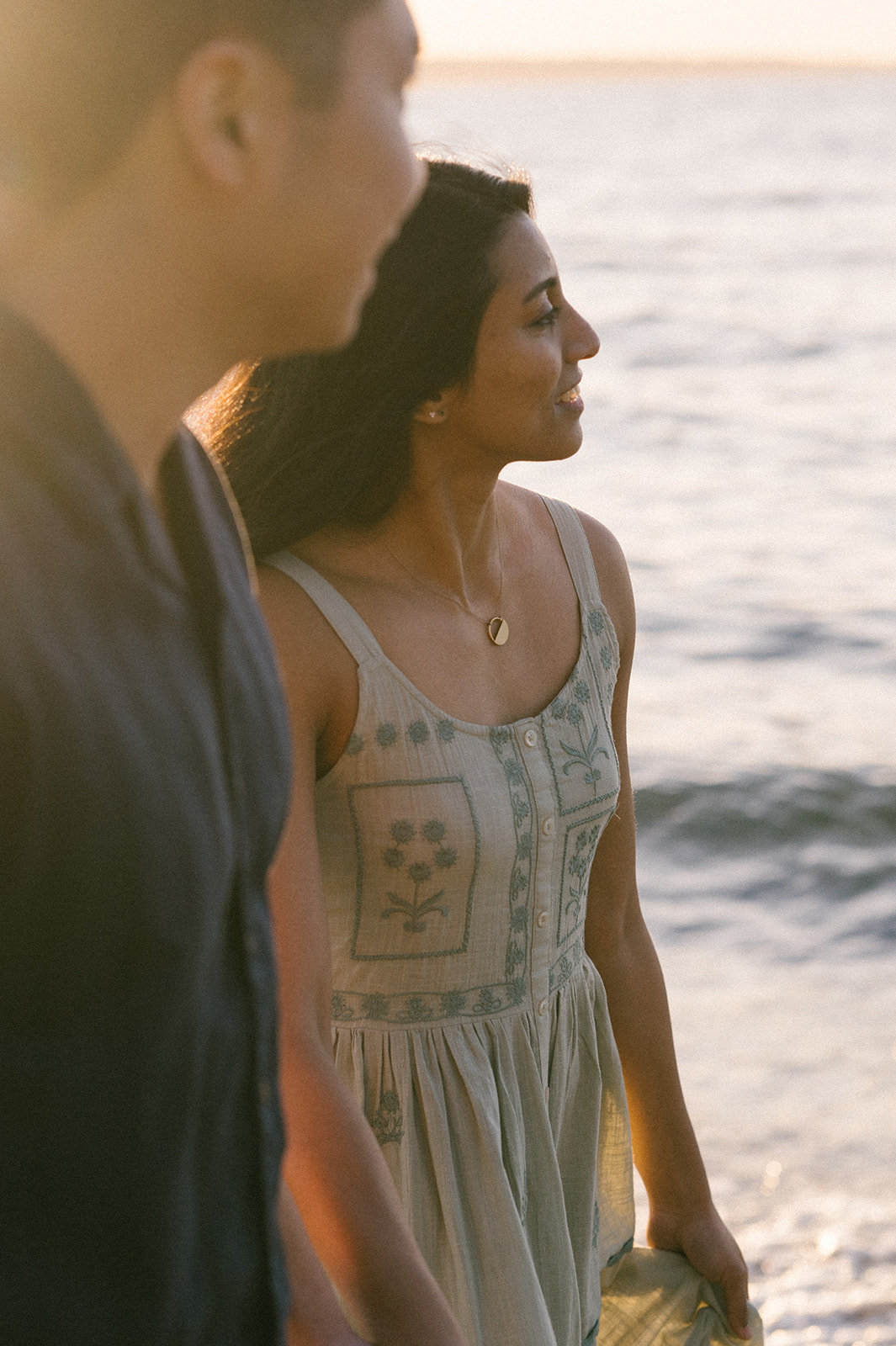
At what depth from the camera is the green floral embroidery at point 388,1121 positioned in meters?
1.79

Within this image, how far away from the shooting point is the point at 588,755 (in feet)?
6.31

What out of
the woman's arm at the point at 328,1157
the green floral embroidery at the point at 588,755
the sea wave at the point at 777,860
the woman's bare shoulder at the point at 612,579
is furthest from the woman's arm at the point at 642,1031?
the sea wave at the point at 777,860

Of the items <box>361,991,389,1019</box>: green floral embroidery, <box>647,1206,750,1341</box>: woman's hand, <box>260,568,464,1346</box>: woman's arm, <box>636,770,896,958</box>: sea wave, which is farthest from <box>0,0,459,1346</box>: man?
<box>636,770,896,958</box>: sea wave

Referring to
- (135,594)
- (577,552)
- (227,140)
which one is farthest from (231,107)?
(577,552)

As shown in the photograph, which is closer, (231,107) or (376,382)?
(231,107)

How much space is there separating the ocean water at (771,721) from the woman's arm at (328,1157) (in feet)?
3.46

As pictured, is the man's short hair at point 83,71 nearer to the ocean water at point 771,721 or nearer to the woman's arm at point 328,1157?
the woman's arm at point 328,1157

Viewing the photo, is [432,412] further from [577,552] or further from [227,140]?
[227,140]

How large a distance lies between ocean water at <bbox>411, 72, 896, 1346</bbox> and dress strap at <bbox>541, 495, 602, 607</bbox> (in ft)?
1.61

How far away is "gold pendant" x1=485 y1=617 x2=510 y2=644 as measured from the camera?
6.34 feet

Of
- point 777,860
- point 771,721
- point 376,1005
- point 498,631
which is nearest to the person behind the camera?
point 376,1005

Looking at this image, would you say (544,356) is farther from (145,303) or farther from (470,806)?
(145,303)

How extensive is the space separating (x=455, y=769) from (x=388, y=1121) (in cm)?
43

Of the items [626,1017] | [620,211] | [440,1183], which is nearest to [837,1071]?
[626,1017]
